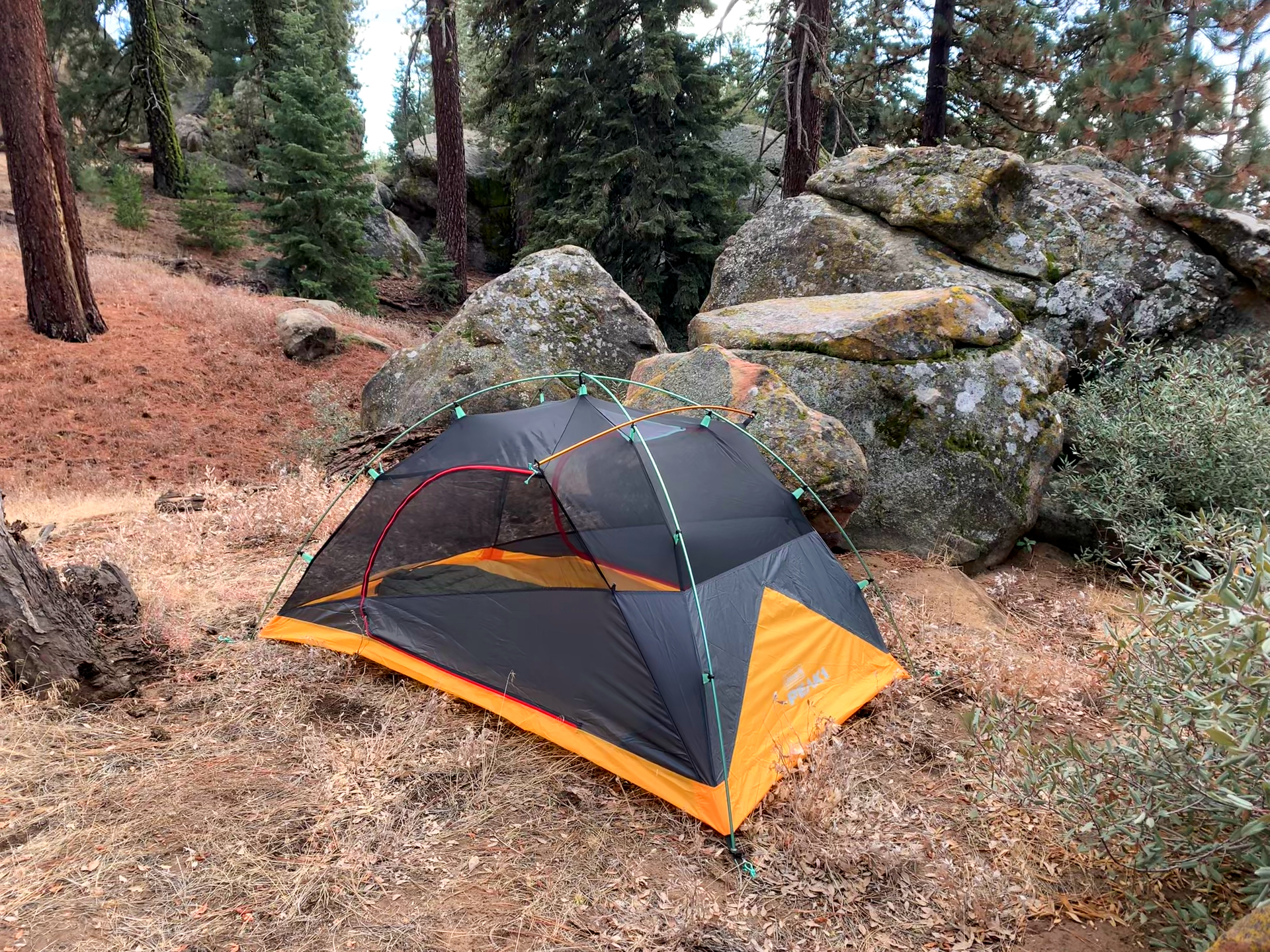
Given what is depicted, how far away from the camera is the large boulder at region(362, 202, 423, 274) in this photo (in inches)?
748

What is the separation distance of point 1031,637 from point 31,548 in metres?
6.05

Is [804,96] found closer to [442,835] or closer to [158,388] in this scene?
[158,388]

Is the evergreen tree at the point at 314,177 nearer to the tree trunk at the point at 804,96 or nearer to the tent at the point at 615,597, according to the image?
the tree trunk at the point at 804,96

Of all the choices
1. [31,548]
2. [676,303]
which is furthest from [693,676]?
[676,303]

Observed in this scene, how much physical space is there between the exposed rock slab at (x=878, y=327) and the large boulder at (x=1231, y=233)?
2.84 m

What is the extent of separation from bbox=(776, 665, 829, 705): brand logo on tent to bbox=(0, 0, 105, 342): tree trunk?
12.0 m

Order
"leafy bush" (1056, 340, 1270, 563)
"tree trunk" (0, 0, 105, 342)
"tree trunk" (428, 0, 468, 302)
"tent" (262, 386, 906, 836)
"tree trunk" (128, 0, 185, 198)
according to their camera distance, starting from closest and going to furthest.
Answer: "tent" (262, 386, 906, 836)
"leafy bush" (1056, 340, 1270, 563)
"tree trunk" (0, 0, 105, 342)
"tree trunk" (428, 0, 468, 302)
"tree trunk" (128, 0, 185, 198)

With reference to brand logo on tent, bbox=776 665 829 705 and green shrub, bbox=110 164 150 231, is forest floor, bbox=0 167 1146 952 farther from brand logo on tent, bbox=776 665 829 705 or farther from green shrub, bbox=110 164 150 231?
green shrub, bbox=110 164 150 231

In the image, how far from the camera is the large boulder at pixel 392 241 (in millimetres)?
19000

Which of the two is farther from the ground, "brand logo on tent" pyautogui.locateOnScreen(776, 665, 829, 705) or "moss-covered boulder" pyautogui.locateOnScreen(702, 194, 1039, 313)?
"moss-covered boulder" pyautogui.locateOnScreen(702, 194, 1039, 313)

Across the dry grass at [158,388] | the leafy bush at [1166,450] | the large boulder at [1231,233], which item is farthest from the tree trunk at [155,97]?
the leafy bush at [1166,450]

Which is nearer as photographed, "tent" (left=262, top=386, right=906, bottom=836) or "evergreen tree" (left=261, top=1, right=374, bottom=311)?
"tent" (left=262, top=386, right=906, bottom=836)

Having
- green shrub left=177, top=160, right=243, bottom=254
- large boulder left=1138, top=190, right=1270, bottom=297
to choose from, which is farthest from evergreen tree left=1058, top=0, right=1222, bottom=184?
green shrub left=177, top=160, right=243, bottom=254

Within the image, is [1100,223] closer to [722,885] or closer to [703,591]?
[703,591]
